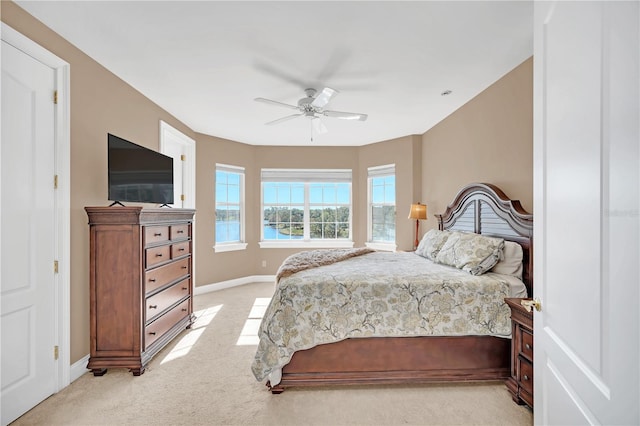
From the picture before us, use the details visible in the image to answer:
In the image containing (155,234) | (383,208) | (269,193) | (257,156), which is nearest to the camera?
(155,234)

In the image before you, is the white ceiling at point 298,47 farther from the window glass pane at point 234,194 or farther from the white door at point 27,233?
the window glass pane at point 234,194

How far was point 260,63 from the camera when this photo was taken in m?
2.54

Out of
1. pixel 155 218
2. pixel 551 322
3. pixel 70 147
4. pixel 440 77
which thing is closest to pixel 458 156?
pixel 440 77

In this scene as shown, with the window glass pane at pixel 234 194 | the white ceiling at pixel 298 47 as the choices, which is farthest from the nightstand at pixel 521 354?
the window glass pane at pixel 234 194

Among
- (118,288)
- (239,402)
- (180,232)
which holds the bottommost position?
(239,402)

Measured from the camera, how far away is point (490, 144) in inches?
122

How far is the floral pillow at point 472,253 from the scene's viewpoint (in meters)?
2.38

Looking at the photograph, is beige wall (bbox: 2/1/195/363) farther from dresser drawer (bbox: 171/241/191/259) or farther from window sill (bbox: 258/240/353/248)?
window sill (bbox: 258/240/353/248)

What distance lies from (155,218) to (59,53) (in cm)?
139

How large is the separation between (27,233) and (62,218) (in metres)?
0.26

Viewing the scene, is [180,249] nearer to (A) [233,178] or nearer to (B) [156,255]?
(B) [156,255]

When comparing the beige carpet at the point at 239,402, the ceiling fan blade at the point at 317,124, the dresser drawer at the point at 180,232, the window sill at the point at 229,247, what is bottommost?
the beige carpet at the point at 239,402

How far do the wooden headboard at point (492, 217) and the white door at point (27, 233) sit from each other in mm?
3558

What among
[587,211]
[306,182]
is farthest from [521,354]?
[306,182]
